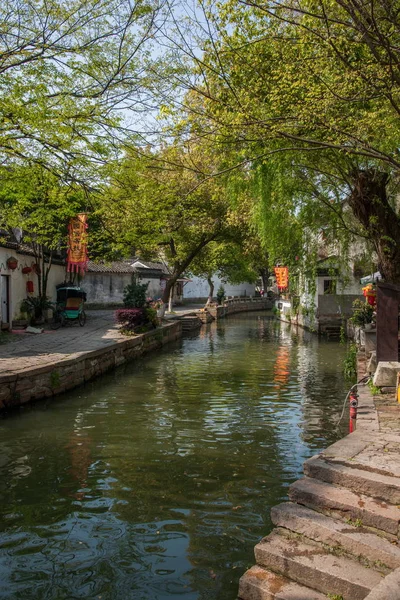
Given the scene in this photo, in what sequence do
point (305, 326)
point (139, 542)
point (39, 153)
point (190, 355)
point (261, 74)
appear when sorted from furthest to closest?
point (305, 326), point (190, 355), point (39, 153), point (261, 74), point (139, 542)

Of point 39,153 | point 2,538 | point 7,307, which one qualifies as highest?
point 39,153

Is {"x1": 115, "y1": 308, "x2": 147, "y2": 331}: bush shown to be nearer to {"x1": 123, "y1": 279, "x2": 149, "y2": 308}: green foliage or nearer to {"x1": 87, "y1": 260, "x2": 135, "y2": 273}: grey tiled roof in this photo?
{"x1": 123, "y1": 279, "x2": 149, "y2": 308}: green foliage

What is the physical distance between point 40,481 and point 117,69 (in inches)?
277

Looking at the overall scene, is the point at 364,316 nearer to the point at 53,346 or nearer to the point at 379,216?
the point at 379,216

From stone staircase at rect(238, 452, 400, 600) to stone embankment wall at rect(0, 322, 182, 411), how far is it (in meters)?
6.92

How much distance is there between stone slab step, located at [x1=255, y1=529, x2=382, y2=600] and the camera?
370cm

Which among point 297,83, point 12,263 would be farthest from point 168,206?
point 297,83

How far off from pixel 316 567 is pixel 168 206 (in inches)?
547

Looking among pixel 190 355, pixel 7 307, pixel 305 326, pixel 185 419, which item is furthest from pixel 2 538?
pixel 305 326

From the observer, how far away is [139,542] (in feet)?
16.6

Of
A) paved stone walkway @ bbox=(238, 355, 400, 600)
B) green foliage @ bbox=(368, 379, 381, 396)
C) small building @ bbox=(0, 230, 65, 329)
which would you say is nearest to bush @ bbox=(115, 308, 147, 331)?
small building @ bbox=(0, 230, 65, 329)

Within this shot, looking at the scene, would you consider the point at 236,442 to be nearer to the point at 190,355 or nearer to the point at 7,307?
the point at 190,355

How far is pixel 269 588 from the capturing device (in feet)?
12.9

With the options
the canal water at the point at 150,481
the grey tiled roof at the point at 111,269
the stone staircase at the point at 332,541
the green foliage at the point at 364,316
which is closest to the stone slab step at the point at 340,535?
the stone staircase at the point at 332,541
